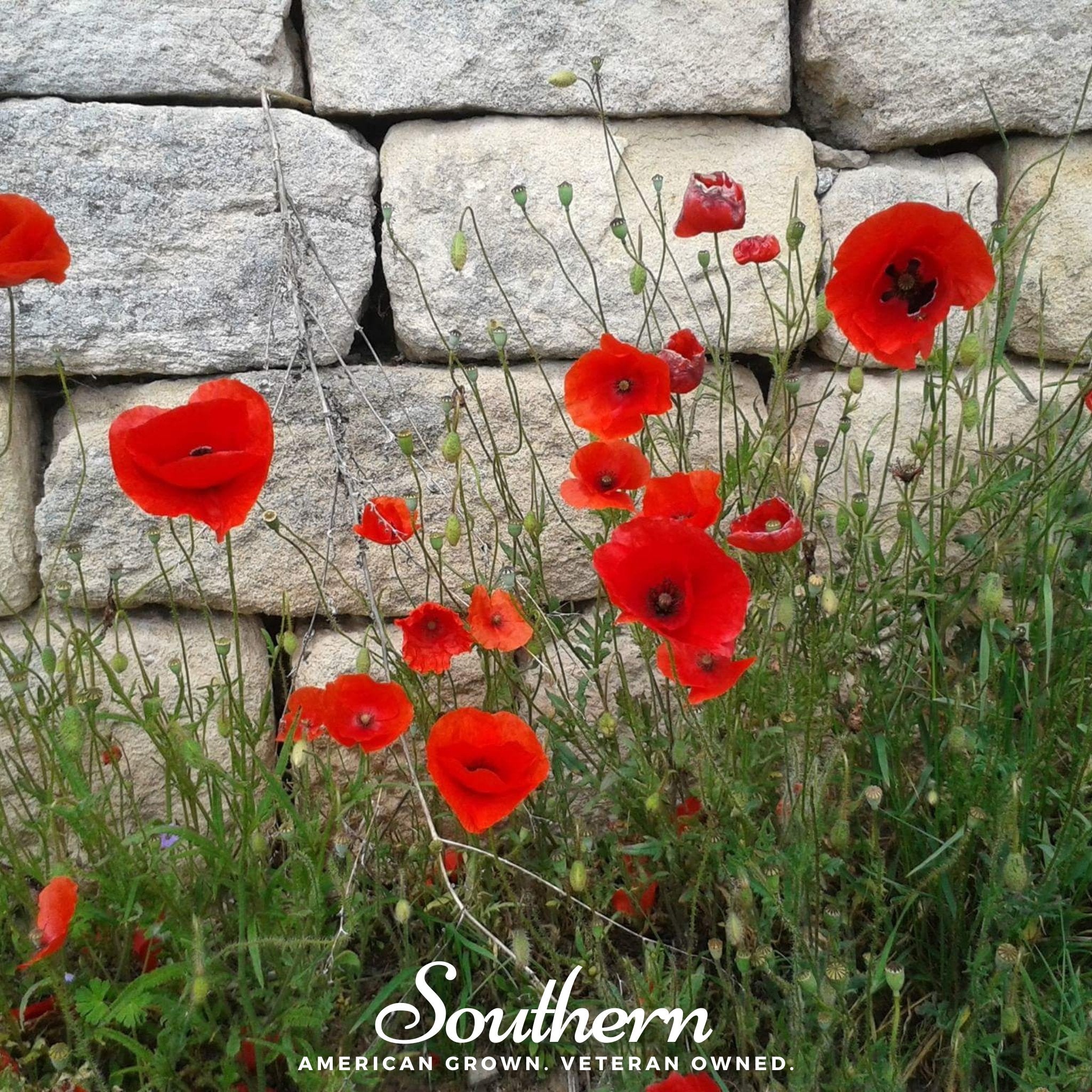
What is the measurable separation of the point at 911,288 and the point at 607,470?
0.52 metres

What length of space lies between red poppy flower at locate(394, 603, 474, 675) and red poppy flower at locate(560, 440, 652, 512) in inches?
11.7

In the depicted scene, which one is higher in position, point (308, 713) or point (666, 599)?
point (666, 599)

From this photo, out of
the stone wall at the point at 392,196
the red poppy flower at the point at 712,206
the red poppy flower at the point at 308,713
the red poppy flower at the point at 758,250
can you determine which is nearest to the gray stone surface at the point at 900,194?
the stone wall at the point at 392,196

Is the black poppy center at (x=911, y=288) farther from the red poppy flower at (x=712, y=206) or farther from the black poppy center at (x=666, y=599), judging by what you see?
the black poppy center at (x=666, y=599)

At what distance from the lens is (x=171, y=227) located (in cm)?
204

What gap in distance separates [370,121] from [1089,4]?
1.55 m

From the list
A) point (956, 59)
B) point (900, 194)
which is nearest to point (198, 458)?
point (900, 194)

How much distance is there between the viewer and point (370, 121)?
2.20m

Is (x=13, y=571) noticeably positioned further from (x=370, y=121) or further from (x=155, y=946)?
(x=370, y=121)

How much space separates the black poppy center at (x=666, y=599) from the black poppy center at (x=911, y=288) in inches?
20.2

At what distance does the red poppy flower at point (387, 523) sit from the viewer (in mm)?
1689

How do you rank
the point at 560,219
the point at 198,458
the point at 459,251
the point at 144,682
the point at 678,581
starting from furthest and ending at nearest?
the point at 560,219 < the point at 144,682 < the point at 459,251 < the point at 678,581 < the point at 198,458

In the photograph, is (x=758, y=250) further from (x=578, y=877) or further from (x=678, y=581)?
(x=578, y=877)

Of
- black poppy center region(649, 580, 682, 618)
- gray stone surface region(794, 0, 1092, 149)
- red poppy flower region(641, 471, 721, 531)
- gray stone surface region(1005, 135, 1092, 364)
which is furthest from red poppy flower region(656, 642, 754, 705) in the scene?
gray stone surface region(794, 0, 1092, 149)
